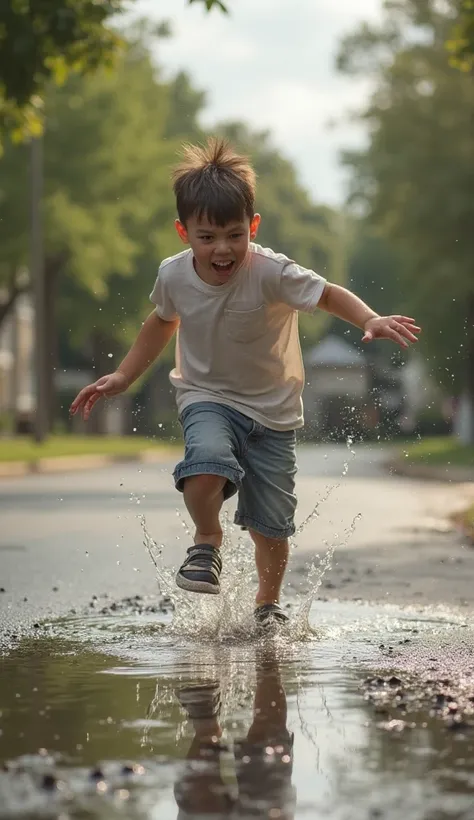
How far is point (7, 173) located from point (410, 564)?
30.2m

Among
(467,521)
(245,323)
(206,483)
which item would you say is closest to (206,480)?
(206,483)

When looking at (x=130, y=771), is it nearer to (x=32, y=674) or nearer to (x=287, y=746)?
(x=287, y=746)

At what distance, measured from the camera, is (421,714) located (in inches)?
176

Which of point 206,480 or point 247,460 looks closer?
point 206,480

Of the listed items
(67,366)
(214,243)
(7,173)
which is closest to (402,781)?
(214,243)

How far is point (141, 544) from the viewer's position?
476 inches

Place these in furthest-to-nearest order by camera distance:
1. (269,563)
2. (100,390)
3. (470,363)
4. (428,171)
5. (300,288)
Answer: (470,363) → (428,171) → (269,563) → (100,390) → (300,288)

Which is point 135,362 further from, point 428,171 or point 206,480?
point 428,171

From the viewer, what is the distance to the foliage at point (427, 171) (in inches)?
1361

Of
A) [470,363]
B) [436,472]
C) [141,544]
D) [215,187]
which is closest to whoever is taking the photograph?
[215,187]

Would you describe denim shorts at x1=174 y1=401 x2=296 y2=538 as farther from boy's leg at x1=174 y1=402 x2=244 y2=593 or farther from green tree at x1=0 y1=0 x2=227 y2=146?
green tree at x1=0 y1=0 x2=227 y2=146

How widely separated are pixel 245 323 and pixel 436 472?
841 inches

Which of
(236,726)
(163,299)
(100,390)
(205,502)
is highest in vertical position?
(163,299)

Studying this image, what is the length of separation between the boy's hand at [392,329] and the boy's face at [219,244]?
0.55 meters
